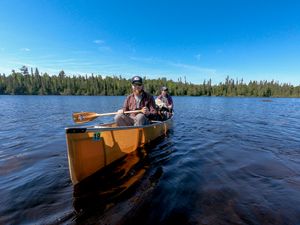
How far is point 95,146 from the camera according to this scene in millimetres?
4133

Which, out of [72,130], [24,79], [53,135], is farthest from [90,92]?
[72,130]

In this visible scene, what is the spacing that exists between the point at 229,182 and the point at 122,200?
2465 millimetres

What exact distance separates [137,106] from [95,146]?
262 centimetres

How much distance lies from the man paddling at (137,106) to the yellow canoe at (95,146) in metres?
0.64

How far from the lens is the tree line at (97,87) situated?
297ft

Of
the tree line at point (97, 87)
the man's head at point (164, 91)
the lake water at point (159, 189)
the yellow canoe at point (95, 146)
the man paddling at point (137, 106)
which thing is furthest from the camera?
the tree line at point (97, 87)

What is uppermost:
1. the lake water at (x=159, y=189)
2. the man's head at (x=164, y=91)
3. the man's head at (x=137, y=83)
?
the man's head at (x=137, y=83)

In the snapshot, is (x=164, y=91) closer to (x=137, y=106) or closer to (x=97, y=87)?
(x=137, y=106)

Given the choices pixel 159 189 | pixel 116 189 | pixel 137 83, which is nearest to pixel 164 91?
pixel 137 83

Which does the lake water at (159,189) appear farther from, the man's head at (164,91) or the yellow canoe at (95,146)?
the man's head at (164,91)

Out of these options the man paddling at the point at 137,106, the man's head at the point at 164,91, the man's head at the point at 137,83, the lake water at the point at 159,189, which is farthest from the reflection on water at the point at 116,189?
the man's head at the point at 164,91

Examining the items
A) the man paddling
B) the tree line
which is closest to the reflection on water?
the man paddling

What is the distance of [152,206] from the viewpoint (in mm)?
3168

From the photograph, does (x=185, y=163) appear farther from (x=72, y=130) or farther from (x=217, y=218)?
(x=72, y=130)
